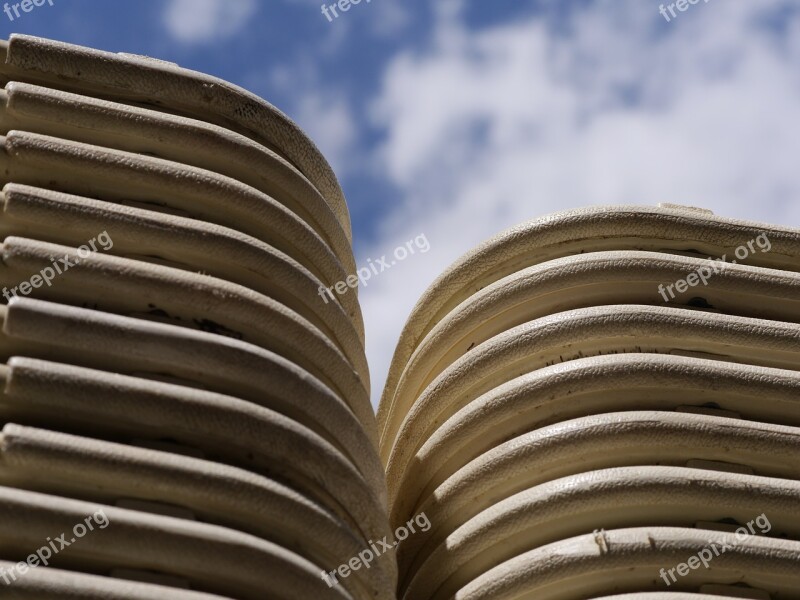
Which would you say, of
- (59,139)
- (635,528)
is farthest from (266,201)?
(635,528)

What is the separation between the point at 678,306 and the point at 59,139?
2.69 metres

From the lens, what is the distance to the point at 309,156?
18.9 ft

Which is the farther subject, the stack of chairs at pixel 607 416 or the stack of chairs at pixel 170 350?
the stack of chairs at pixel 607 416

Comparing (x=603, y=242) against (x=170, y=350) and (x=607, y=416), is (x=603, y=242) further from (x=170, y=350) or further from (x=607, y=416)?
(x=170, y=350)

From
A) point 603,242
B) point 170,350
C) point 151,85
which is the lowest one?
point 170,350

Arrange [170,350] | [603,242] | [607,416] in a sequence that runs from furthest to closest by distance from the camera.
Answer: [603,242] → [607,416] → [170,350]

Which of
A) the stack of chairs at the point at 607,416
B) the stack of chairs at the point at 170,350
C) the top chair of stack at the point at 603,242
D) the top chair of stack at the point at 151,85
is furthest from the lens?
the top chair of stack at the point at 603,242

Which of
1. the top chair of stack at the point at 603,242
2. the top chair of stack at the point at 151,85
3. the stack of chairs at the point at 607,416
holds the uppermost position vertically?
the top chair of stack at the point at 151,85

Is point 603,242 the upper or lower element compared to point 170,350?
upper

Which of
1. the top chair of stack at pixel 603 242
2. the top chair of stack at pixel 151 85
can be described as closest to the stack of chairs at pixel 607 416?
the top chair of stack at pixel 603 242

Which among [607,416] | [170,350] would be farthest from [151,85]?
[607,416]

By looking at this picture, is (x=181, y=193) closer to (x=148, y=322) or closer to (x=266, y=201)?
(x=266, y=201)

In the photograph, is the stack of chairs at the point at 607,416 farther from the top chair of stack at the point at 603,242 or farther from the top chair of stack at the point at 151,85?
the top chair of stack at the point at 151,85

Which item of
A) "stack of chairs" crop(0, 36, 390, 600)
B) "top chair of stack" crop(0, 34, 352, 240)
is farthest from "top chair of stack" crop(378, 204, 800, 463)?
"top chair of stack" crop(0, 34, 352, 240)
